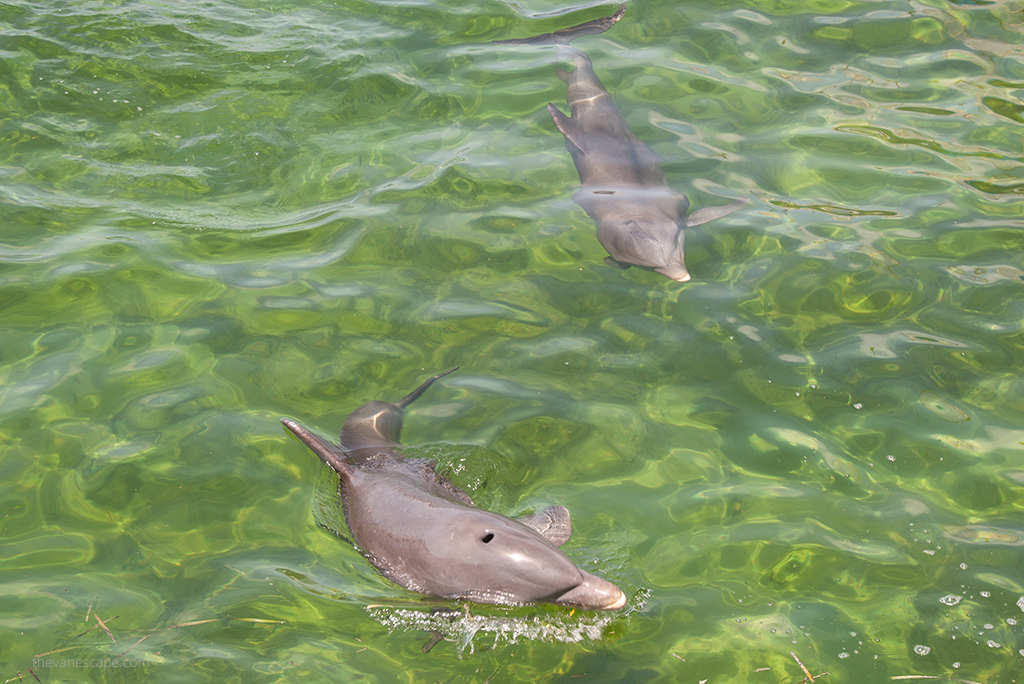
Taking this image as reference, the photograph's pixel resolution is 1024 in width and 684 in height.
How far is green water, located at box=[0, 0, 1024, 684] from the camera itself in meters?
4.36

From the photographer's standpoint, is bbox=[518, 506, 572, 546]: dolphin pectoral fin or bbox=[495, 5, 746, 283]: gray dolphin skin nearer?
bbox=[518, 506, 572, 546]: dolphin pectoral fin

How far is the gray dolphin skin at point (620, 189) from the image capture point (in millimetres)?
6629

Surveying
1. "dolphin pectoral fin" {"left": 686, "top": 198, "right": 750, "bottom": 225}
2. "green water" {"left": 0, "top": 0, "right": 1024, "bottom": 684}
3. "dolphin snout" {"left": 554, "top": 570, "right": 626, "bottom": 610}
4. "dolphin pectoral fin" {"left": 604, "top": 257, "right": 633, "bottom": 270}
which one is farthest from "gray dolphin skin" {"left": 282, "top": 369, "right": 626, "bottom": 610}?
"dolphin pectoral fin" {"left": 686, "top": 198, "right": 750, "bottom": 225}

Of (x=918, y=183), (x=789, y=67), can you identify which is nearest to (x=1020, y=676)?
(x=918, y=183)

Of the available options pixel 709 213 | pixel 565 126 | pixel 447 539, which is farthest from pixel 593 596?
pixel 565 126

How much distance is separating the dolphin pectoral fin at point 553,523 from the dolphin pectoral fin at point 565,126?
3.87 m

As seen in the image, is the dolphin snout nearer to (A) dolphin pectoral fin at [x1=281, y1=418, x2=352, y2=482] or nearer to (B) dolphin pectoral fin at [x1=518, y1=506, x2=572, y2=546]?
(B) dolphin pectoral fin at [x1=518, y1=506, x2=572, y2=546]

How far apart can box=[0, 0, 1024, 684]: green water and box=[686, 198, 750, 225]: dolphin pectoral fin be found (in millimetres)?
107

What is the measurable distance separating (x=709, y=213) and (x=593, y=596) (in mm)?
3842

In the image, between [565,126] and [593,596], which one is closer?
[593,596]

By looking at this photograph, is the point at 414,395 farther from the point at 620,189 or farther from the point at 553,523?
the point at 620,189

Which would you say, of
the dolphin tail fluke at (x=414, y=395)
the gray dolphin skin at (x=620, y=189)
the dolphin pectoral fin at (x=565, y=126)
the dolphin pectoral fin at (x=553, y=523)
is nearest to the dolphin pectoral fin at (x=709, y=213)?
the gray dolphin skin at (x=620, y=189)

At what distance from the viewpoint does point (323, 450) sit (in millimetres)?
4809

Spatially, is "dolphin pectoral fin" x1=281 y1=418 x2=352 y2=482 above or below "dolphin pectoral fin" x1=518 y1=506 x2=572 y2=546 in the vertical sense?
above
